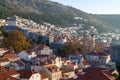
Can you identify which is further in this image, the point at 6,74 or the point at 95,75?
the point at 95,75

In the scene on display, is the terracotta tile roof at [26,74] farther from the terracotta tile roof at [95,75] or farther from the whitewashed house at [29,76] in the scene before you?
the terracotta tile roof at [95,75]

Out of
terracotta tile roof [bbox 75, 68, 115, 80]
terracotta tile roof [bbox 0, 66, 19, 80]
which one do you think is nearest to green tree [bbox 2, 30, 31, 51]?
terracotta tile roof [bbox 0, 66, 19, 80]

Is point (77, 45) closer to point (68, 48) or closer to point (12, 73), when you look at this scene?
point (68, 48)

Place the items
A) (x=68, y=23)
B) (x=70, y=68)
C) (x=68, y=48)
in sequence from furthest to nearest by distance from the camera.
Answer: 1. (x=68, y=23)
2. (x=68, y=48)
3. (x=70, y=68)

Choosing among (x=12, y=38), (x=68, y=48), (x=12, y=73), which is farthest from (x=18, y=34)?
(x=12, y=73)

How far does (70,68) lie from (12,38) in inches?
775

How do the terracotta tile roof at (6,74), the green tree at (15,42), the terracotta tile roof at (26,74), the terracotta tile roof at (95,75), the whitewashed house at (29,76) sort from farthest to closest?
the green tree at (15,42) → the terracotta tile roof at (95,75) → the terracotta tile roof at (26,74) → the whitewashed house at (29,76) → the terracotta tile roof at (6,74)

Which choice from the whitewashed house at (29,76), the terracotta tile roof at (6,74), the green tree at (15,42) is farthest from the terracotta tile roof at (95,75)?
the green tree at (15,42)

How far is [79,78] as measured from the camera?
42656 mm

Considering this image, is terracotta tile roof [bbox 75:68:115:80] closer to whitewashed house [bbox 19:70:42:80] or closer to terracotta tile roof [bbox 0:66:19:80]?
whitewashed house [bbox 19:70:42:80]

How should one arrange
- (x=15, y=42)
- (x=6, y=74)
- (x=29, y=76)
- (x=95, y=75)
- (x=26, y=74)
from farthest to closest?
(x=15, y=42) → (x=95, y=75) → (x=26, y=74) → (x=29, y=76) → (x=6, y=74)

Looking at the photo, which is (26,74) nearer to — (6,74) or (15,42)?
(6,74)

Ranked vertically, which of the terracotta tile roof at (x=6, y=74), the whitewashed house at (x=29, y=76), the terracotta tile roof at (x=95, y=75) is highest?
the terracotta tile roof at (x=6, y=74)

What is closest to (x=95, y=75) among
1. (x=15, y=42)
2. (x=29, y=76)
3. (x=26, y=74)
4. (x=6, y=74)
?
(x=29, y=76)
